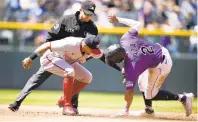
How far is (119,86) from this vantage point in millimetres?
15352

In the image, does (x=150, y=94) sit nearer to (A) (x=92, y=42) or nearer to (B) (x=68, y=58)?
(B) (x=68, y=58)

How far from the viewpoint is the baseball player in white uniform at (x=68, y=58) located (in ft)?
27.9

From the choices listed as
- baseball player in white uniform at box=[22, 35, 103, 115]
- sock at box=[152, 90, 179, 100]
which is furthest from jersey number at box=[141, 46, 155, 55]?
sock at box=[152, 90, 179, 100]

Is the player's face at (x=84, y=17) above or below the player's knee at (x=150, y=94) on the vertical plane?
above

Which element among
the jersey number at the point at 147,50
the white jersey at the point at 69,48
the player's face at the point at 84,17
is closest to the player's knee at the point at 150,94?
the jersey number at the point at 147,50

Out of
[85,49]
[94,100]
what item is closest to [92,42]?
[85,49]

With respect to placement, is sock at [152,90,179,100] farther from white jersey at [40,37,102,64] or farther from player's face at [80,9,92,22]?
player's face at [80,9,92,22]

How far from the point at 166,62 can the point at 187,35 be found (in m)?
6.46

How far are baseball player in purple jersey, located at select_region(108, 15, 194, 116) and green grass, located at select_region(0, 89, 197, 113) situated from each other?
2316 millimetres

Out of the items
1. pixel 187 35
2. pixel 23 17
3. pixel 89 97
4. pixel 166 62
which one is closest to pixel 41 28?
pixel 23 17

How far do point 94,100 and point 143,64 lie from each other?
510 cm

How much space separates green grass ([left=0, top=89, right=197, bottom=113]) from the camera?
12.1 meters

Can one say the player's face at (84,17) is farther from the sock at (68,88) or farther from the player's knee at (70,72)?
the sock at (68,88)

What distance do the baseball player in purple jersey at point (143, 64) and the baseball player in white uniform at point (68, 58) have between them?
0.49m
